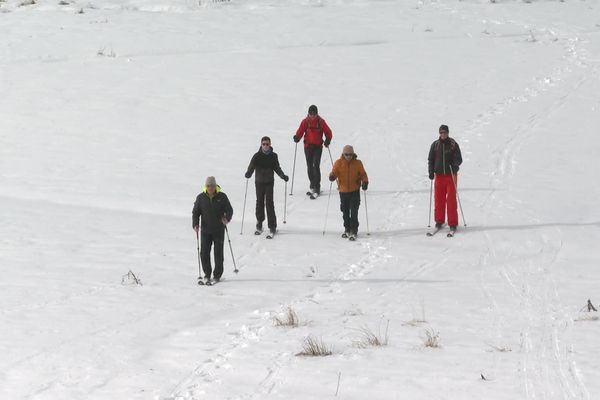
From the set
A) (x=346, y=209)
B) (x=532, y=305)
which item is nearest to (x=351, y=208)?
(x=346, y=209)

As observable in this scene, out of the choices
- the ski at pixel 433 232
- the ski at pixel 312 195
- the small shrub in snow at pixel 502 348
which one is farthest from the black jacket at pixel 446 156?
the small shrub in snow at pixel 502 348

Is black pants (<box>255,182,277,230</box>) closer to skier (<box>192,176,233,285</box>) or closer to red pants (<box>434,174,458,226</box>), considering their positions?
red pants (<box>434,174,458,226</box>)

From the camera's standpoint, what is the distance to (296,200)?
18.1 meters

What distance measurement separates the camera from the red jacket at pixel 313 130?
57.9 ft

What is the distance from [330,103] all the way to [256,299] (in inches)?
560

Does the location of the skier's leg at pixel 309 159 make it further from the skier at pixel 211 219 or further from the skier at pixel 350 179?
the skier at pixel 211 219

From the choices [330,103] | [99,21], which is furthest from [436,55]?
[99,21]

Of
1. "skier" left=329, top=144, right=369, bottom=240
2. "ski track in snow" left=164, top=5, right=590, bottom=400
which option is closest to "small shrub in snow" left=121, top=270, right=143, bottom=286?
"ski track in snow" left=164, top=5, right=590, bottom=400

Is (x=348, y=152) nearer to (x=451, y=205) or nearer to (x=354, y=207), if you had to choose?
(x=354, y=207)

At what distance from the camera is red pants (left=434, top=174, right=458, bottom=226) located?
1540 centimetres

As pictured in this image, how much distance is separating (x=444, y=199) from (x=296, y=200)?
11.4 ft

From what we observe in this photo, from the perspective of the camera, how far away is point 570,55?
30750 mm

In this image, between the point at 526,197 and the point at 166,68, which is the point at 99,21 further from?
the point at 526,197

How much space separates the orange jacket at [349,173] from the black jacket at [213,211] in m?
2.89
